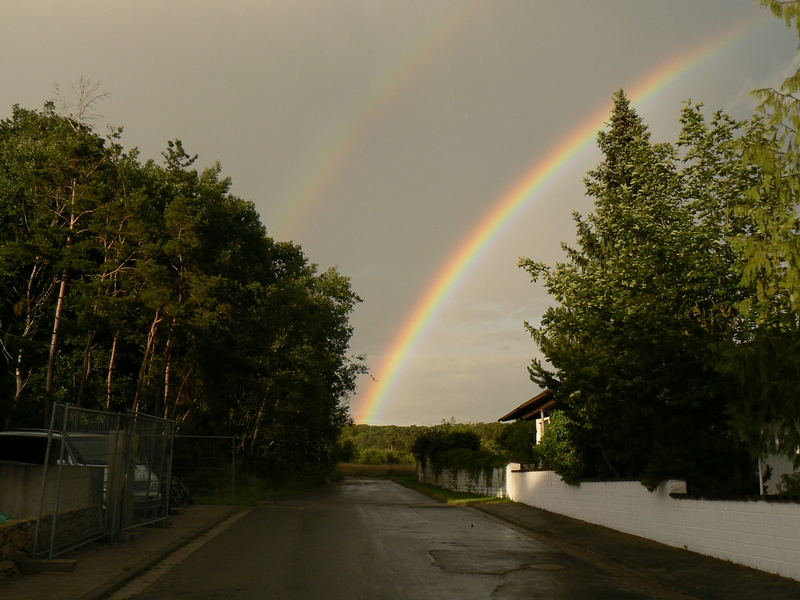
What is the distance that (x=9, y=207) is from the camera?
3262cm

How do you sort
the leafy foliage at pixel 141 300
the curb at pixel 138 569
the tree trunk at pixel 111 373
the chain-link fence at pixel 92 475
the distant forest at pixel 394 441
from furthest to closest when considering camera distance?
the distant forest at pixel 394 441 → the tree trunk at pixel 111 373 → the leafy foliage at pixel 141 300 → the chain-link fence at pixel 92 475 → the curb at pixel 138 569

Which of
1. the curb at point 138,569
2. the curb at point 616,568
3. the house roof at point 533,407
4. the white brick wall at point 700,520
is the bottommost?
the curb at point 138,569

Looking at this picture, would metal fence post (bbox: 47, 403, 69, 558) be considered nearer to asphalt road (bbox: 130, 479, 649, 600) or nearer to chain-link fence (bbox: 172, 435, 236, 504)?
asphalt road (bbox: 130, 479, 649, 600)

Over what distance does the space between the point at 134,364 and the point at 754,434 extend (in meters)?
32.5

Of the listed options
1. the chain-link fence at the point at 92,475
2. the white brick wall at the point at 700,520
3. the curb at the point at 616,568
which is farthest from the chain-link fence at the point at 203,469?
the curb at the point at 616,568

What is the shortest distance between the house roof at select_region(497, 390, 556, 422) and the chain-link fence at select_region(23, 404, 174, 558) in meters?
16.2

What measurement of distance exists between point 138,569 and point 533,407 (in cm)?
2503

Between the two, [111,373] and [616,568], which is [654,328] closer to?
[616,568]

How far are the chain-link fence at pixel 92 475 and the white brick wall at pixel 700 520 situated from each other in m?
10.1

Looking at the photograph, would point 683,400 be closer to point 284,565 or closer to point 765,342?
point 765,342

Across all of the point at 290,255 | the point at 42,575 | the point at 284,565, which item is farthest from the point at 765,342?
the point at 290,255

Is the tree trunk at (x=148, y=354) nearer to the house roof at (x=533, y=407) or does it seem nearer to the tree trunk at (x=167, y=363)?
the tree trunk at (x=167, y=363)

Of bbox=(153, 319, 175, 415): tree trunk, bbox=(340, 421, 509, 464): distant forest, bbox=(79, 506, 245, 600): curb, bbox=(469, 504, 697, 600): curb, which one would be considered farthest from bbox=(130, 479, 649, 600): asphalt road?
bbox=(340, 421, 509, 464): distant forest

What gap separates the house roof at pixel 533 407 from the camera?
99.4 ft
